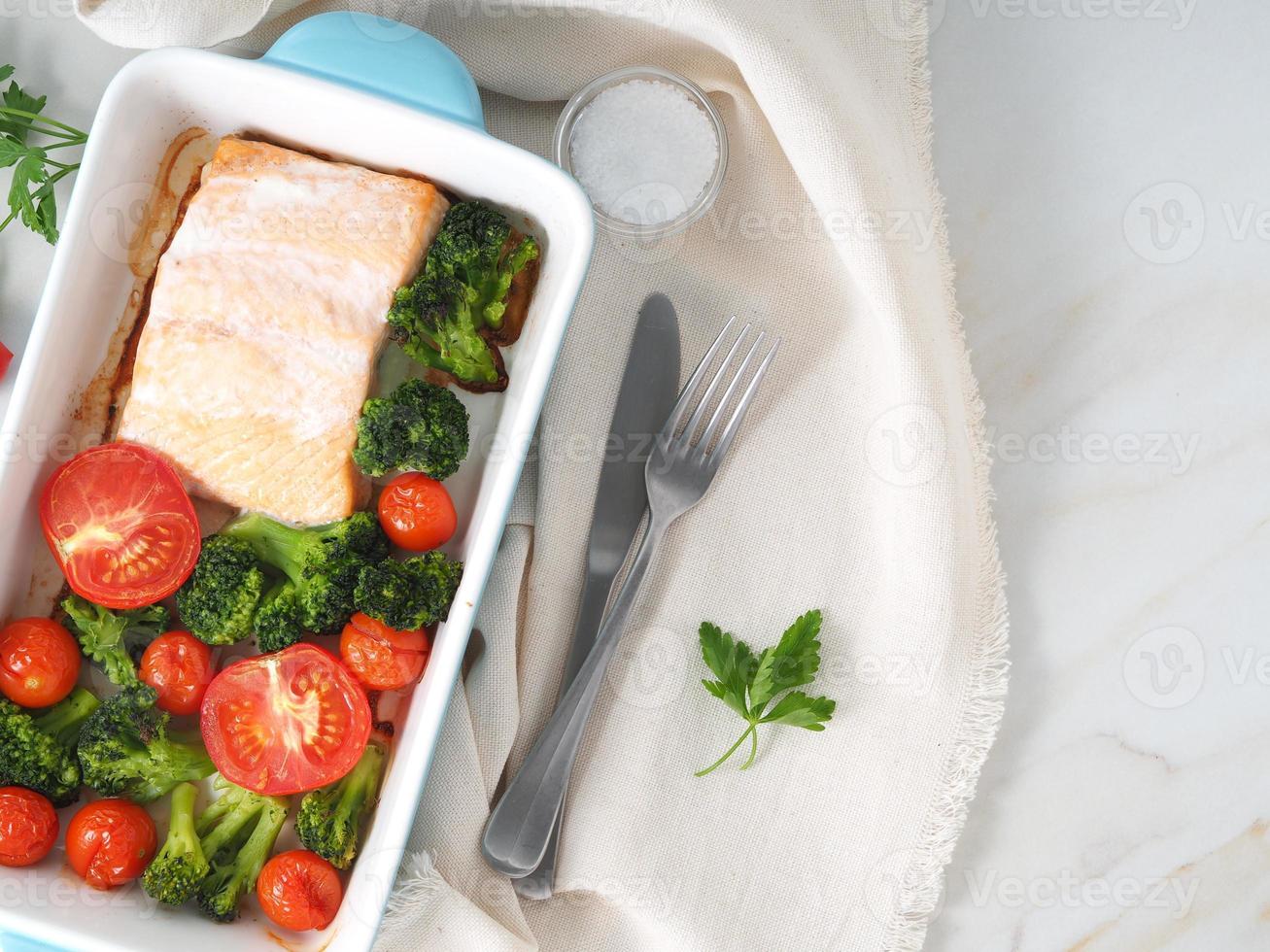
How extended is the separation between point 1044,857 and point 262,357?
1.99 metres

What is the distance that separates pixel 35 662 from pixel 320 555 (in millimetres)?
546

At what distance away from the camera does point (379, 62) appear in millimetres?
1867

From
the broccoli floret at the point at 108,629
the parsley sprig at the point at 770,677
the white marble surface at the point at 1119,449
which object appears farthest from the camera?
the white marble surface at the point at 1119,449

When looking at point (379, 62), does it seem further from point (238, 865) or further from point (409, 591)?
point (238, 865)

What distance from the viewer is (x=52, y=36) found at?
2246 millimetres

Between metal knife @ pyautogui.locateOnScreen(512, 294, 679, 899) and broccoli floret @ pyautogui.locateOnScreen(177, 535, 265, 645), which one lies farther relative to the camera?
metal knife @ pyautogui.locateOnScreen(512, 294, 679, 899)

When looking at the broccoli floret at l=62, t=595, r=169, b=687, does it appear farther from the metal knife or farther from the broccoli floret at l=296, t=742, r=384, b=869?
the metal knife

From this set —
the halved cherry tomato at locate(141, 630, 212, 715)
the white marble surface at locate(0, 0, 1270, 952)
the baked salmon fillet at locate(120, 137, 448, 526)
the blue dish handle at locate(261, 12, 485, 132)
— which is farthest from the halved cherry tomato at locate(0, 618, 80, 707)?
the white marble surface at locate(0, 0, 1270, 952)

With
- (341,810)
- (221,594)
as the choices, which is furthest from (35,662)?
(341,810)

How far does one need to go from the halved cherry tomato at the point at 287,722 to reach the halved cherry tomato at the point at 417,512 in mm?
262

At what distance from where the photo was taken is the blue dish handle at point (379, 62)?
187cm

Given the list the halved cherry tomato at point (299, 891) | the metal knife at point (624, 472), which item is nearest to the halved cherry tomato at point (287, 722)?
the halved cherry tomato at point (299, 891)

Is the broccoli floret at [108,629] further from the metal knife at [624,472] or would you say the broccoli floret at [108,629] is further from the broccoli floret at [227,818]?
the metal knife at [624,472]

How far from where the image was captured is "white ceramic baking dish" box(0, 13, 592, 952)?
6.12 ft
